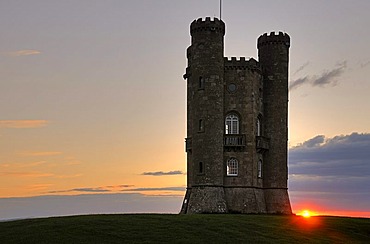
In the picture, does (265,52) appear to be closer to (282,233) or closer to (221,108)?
(221,108)

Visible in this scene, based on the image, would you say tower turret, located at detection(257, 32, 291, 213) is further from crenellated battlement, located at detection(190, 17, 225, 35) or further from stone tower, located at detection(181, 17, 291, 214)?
crenellated battlement, located at detection(190, 17, 225, 35)

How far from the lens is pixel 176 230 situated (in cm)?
4700

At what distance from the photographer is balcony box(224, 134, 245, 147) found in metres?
72.2

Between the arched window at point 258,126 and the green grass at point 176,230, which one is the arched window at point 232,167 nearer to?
the arched window at point 258,126

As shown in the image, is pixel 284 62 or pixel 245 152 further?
pixel 284 62

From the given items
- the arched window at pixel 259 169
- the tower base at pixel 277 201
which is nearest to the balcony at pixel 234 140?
the arched window at pixel 259 169

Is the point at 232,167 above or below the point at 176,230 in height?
above

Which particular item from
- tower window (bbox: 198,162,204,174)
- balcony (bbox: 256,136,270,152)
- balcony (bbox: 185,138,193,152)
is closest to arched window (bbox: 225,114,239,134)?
balcony (bbox: 256,136,270,152)

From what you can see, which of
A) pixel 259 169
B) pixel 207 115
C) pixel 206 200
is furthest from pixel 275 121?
pixel 206 200

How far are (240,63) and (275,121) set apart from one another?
8700mm

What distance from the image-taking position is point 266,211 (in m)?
75.1

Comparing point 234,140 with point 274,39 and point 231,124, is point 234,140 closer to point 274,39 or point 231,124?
point 231,124

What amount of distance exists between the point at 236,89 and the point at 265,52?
7895 millimetres

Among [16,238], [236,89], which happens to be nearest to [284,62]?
[236,89]
